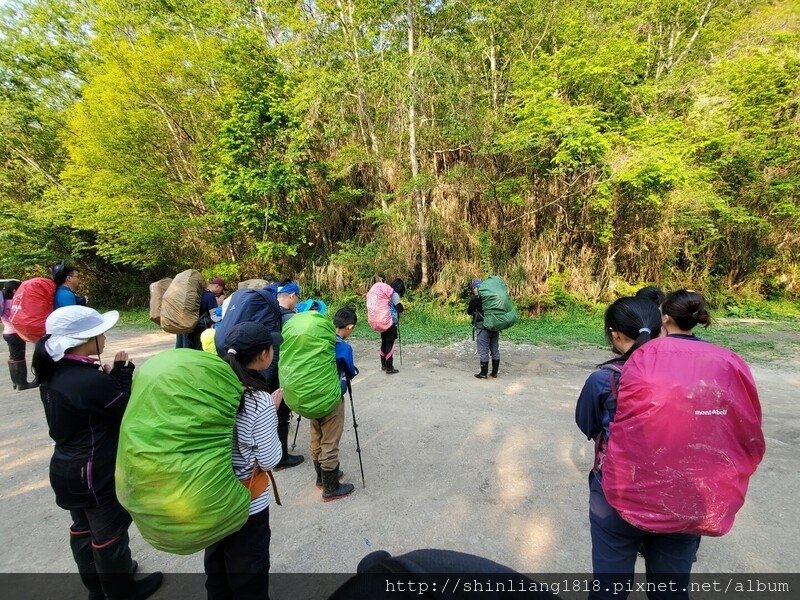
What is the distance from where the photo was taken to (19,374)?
5988 millimetres

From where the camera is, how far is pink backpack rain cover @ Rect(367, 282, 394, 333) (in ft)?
21.3

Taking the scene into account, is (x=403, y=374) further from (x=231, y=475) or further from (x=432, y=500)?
(x=231, y=475)

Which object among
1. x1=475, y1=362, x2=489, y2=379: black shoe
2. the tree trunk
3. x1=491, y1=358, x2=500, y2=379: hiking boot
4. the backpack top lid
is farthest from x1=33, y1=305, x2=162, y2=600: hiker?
the tree trunk

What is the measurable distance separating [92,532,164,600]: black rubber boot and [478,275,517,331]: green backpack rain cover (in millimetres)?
4803

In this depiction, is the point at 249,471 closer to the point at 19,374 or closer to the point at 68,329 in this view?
the point at 68,329

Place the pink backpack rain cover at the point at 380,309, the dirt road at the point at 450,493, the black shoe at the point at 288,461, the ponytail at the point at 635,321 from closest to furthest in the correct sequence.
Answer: the ponytail at the point at 635,321 < the dirt road at the point at 450,493 < the black shoe at the point at 288,461 < the pink backpack rain cover at the point at 380,309

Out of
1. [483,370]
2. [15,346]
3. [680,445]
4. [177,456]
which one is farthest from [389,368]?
[15,346]

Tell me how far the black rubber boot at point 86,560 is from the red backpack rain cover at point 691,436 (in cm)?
304

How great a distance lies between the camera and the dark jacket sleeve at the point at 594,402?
1885 mm

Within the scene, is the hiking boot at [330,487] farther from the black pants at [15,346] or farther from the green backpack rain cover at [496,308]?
the black pants at [15,346]

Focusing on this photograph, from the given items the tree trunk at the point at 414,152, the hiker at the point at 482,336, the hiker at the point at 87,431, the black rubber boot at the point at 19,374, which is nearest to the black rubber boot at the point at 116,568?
the hiker at the point at 87,431

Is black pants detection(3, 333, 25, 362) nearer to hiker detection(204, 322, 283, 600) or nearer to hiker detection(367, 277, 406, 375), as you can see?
hiker detection(367, 277, 406, 375)

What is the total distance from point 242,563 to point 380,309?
4736mm

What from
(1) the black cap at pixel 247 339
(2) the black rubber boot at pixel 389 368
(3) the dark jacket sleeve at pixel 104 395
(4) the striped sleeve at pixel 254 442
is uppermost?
(1) the black cap at pixel 247 339
